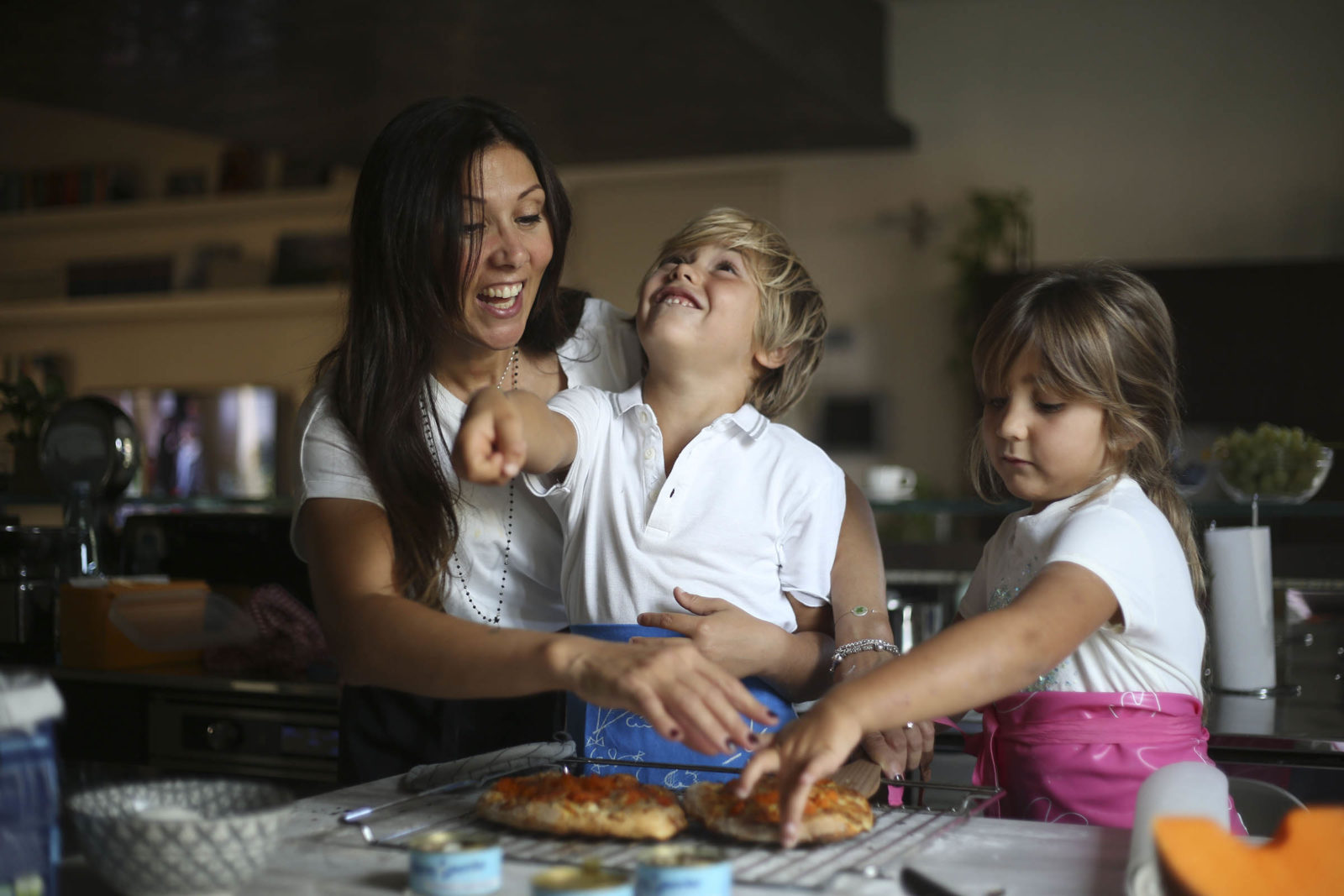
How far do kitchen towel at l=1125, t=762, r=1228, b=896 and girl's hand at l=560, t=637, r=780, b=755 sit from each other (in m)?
0.30

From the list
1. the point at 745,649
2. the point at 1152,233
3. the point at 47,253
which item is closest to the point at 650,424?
the point at 745,649

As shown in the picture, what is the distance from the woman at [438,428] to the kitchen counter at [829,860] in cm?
27

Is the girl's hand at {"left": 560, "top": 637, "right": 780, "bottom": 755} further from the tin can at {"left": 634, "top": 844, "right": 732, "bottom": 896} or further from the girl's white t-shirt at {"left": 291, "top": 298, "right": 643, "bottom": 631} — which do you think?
the girl's white t-shirt at {"left": 291, "top": 298, "right": 643, "bottom": 631}

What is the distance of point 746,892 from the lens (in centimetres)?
93

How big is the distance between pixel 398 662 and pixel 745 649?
36 centimetres

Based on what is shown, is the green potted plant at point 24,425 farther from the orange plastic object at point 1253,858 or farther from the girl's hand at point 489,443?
the orange plastic object at point 1253,858

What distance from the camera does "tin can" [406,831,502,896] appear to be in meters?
0.91

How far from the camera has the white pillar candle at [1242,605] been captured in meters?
1.90

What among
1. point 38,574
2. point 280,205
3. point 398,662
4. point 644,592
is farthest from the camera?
point 280,205

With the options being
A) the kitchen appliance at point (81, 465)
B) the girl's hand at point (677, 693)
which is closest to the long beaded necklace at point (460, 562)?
the girl's hand at point (677, 693)

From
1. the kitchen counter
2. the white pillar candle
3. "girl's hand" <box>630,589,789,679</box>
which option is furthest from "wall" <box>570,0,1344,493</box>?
the kitchen counter

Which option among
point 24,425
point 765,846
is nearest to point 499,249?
point 765,846

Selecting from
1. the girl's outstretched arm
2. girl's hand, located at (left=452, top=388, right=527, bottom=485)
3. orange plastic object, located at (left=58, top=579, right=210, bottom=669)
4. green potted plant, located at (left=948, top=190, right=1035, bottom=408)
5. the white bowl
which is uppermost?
green potted plant, located at (left=948, top=190, right=1035, bottom=408)

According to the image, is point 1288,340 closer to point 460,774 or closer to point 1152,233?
point 1152,233
